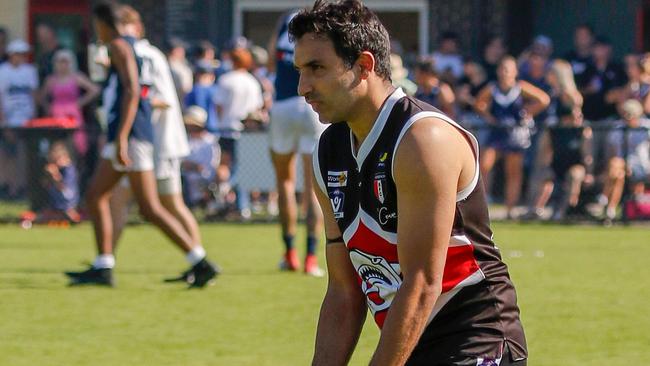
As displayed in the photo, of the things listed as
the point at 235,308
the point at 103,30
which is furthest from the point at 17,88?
the point at 235,308

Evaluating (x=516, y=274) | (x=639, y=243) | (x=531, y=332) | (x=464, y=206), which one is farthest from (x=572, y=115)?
(x=464, y=206)

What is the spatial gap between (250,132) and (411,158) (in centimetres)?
1277

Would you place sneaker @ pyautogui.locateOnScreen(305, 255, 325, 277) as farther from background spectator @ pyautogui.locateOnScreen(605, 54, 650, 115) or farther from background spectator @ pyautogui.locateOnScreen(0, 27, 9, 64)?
background spectator @ pyautogui.locateOnScreen(0, 27, 9, 64)

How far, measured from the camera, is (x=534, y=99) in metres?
16.5

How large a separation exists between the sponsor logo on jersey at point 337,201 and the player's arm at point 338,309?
72 mm

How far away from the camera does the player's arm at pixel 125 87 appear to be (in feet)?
30.8

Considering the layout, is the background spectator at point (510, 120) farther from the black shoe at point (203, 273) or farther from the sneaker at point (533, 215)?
the black shoe at point (203, 273)

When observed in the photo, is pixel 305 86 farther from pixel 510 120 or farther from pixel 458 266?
pixel 510 120

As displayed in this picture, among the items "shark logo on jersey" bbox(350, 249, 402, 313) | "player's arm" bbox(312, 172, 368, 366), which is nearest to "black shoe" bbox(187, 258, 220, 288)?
"player's arm" bbox(312, 172, 368, 366)

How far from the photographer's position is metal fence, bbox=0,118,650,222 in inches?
632

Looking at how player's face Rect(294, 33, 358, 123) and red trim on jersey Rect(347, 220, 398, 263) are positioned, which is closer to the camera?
player's face Rect(294, 33, 358, 123)

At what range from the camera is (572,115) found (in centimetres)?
1631

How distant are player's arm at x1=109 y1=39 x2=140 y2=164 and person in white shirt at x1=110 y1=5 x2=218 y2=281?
18 cm

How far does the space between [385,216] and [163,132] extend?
6.28 metres
